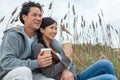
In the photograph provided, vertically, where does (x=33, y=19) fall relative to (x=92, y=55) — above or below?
above

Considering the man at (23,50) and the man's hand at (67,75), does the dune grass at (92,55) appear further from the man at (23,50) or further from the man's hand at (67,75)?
the man at (23,50)

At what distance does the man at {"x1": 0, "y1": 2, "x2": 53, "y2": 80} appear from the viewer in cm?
348

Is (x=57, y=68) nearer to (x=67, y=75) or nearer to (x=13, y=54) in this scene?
(x=67, y=75)

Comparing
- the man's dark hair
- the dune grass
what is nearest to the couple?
the man's dark hair

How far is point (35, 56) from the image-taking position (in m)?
3.76

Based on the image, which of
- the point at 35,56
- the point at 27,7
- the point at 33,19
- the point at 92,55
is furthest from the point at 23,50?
the point at 92,55

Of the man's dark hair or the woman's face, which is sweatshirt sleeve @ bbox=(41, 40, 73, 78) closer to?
the woman's face

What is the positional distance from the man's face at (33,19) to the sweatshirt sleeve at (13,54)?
0.18 meters

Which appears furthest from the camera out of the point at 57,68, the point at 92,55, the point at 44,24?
the point at 92,55

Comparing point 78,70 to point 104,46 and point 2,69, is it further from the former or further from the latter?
point 2,69

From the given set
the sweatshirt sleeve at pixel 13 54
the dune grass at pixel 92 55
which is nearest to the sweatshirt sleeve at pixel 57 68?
the sweatshirt sleeve at pixel 13 54

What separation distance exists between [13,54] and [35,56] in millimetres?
221

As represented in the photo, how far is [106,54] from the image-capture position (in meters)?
5.75

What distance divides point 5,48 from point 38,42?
365 millimetres
